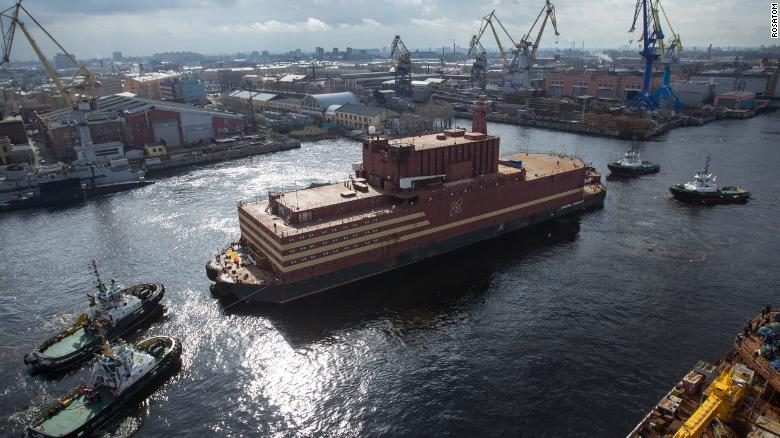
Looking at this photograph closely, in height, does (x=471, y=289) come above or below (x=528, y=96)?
below

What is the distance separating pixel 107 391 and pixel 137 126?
7795 cm

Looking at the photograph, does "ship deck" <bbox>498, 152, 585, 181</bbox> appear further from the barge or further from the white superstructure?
the barge

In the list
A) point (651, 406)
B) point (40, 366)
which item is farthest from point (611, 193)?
point (40, 366)

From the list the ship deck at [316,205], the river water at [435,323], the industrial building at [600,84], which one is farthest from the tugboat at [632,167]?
the industrial building at [600,84]

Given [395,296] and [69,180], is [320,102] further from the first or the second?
[395,296]

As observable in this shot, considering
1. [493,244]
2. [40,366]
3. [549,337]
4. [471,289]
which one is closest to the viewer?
[40,366]

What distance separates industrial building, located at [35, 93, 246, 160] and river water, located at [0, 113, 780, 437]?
31261mm

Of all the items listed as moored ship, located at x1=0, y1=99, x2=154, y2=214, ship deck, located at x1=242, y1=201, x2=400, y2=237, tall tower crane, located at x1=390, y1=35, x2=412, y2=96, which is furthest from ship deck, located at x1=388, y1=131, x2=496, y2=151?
tall tower crane, located at x1=390, y1=35, x2=412, y2=96

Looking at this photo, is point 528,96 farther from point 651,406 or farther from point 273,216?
point 651,406

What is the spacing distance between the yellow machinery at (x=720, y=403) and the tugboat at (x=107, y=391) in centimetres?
3065

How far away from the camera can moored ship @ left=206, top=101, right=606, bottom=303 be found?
131 feet

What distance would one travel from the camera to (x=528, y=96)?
137375 millimetres

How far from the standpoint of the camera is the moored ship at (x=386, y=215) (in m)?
39.9

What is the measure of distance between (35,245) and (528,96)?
123599 mm
